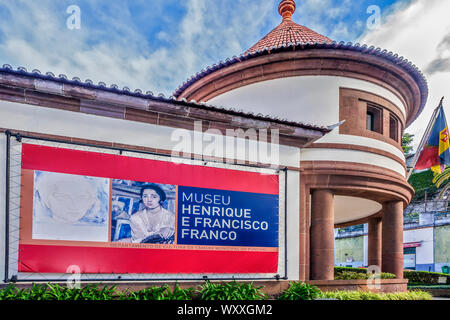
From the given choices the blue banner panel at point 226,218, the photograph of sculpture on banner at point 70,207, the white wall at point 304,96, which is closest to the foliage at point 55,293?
the photograph of sculpture on banner at point 70,207

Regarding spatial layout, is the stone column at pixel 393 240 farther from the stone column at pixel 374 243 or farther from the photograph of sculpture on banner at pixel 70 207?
the photograph of sculpture on banner at pixel 70 207

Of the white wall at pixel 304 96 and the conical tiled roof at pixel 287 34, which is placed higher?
the conical tiled roof at pixel 287 34

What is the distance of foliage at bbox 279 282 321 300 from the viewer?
33.3 feet

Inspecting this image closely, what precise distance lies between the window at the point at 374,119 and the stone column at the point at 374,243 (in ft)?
19.9

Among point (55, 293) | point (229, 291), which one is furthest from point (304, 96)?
point (55, 293)

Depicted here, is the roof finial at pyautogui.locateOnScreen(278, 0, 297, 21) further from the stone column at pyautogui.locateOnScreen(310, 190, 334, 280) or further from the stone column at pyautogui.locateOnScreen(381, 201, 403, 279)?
the stone column at pyautogui.locateOnScreen(381, 201, 403, 279)

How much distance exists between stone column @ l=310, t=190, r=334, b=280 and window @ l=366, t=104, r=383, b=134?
360cm

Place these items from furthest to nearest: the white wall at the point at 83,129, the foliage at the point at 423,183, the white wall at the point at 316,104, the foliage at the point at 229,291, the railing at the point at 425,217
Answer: the foliage at the point at 423,183 < the railing at the point at 425,217 < the white wall at the point at 316,104 < the foliage at the point at 229,291 < the white wall at the point at 83,129

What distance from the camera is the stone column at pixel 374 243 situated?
17.7 m

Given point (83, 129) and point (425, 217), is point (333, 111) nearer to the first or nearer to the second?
point (83, 129)

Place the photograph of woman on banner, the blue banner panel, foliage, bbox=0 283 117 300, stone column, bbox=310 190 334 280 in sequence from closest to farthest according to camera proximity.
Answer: foliage, bbox=0 283 117 300, the photograph of woman on banner, the blue banner panel, stone column, bbox=310 190 334 280

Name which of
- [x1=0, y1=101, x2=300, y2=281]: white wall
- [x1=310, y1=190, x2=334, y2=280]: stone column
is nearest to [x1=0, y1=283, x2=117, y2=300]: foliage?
[x1=0, y1=101, x2=300, y2=281]: white wall
